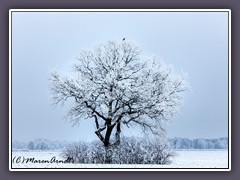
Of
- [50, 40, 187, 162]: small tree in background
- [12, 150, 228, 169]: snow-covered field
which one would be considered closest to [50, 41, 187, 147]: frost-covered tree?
[50, 40, 187, 162]: small tree in background

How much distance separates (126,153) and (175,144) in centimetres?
→ 44

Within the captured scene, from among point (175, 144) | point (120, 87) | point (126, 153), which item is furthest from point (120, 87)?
point (175, 144)

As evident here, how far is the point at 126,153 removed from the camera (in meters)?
3.72

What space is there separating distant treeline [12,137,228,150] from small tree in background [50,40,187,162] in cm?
24

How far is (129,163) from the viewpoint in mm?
3715

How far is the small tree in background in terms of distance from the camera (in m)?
3.71

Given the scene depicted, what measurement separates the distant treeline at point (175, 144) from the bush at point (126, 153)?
8cm

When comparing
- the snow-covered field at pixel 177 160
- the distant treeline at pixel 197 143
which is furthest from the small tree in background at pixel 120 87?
the snow-covered field at pixel 177 160

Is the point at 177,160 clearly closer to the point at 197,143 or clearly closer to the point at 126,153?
the point at 197,143

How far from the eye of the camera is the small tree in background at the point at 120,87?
371 cm

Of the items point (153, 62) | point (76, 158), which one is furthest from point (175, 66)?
point (76, 158)

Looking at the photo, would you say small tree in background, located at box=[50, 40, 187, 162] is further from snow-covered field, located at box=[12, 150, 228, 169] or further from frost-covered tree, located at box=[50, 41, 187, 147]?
snow-covered field, located at box=[12, 150, 228, 169]

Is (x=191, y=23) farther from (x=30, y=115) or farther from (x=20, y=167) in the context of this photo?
(x=20, y=167)
